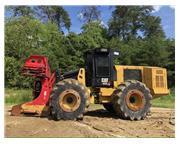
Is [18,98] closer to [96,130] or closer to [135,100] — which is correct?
[135,100]

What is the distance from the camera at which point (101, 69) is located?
41.3 ft

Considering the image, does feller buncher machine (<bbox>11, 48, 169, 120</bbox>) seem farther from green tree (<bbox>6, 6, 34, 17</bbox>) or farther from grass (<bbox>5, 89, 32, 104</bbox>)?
green tree (<bbox>6, 6, 34, 17</bbox>)

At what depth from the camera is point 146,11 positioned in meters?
41.8

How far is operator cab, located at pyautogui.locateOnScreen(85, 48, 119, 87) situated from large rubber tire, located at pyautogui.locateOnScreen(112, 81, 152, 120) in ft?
1.55

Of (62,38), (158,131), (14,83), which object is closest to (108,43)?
(62,38)

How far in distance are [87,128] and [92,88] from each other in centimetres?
242

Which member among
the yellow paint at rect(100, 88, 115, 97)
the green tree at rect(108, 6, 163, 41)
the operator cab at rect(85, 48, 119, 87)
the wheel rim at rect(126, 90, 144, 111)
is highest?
the green tree at rect(108, 6, 163, 41)

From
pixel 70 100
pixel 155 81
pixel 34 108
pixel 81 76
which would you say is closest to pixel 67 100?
pixel 70 100

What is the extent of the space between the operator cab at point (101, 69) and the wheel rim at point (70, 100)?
107 centimetres

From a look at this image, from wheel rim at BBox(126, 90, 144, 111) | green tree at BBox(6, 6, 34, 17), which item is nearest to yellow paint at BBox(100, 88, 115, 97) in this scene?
wheel rim at BBox(126, 90, 144, 111)

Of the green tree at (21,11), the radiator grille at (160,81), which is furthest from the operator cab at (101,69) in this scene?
the green tree at (21,11)

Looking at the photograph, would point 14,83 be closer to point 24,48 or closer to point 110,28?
point 24,48

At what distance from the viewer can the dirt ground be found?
996 centimetres
